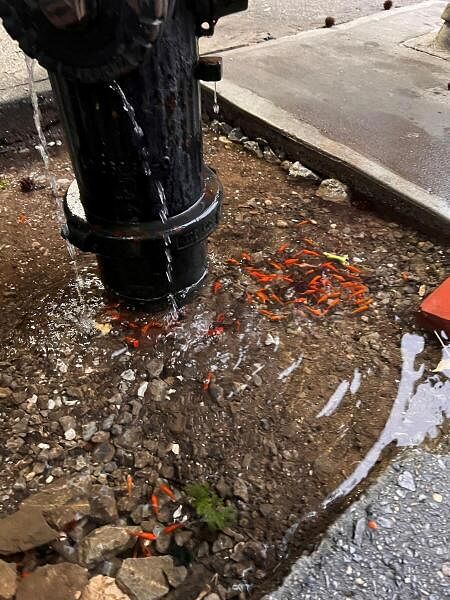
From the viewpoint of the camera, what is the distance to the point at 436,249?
249cm

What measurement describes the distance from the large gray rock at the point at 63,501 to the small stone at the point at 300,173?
1925mm

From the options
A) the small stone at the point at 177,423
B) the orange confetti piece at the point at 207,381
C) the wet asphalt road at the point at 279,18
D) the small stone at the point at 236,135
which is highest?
the wet asphalt road at the point at 279,18

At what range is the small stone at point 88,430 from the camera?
5.85 ft

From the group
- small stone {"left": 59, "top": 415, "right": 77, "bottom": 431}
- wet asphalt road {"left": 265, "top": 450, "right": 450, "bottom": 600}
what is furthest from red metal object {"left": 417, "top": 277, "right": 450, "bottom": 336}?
small stone {"left": 59, "top": 415, "right": 77, "bottom": 431}

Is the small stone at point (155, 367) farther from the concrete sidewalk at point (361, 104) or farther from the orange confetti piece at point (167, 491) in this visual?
the concrete sidewalk at point (361, 104)

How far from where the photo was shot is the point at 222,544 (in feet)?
5.03

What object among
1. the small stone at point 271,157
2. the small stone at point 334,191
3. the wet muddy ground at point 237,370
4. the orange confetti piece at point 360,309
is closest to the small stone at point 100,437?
the wet muddy ground at point 237,370

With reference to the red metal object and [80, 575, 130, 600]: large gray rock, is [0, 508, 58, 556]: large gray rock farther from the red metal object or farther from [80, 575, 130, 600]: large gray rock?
the red metal object

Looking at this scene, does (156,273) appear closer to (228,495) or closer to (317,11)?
(228,495)

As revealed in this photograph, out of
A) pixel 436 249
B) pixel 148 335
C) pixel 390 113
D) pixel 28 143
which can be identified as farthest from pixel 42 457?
pixel 390 113

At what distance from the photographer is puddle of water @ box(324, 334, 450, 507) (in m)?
1.70

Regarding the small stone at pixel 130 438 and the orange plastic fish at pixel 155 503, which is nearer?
the orange plastic fish at pixel 155 503

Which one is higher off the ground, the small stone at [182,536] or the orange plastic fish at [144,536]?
the orange plastic fish at [144,536]

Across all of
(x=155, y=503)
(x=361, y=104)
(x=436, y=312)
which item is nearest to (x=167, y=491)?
(x=155, y=503)
